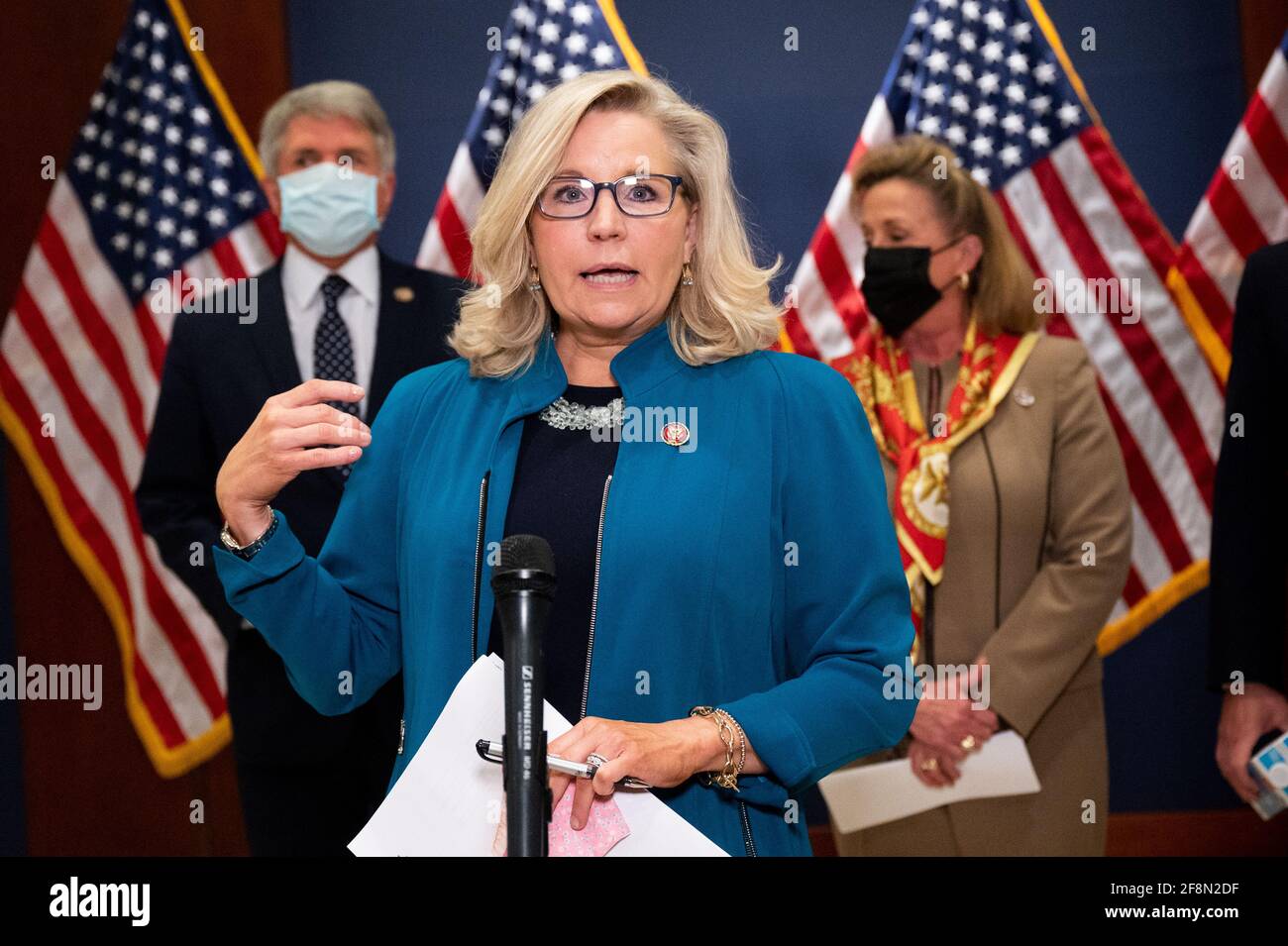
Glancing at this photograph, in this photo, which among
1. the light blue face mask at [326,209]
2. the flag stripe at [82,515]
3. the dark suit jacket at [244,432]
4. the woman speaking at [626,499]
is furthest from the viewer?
the flag stripe at [82,515]

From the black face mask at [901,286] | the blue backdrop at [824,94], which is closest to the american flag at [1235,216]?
the blue backdrop at [824,94]

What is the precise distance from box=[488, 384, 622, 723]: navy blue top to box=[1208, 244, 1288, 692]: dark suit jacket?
4.62 feet

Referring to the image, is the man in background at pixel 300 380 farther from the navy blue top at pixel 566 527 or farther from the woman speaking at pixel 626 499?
the navy blue top at pixel 566 527

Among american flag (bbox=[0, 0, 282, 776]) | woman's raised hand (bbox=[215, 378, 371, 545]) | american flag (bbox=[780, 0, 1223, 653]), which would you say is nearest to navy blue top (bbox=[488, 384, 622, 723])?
woman's raised hand (bbox=[215, 378, 371, 545])

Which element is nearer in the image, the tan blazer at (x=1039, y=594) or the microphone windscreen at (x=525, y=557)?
the microphone windscreen at (x=525, y=557)

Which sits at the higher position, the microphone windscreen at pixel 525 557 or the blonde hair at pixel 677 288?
the blonde hair at pixel 677 288

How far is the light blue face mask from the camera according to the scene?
11.3 feet

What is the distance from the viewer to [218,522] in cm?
343

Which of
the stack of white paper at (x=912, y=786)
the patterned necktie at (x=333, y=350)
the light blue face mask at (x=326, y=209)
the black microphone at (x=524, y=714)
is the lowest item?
the stack of white paper at (x=912, y=786)

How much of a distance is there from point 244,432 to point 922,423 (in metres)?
1.52

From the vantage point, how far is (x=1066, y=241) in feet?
13.1

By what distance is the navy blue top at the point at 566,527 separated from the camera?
5.99 ft

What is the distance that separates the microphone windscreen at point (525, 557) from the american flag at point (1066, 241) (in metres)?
2.62
